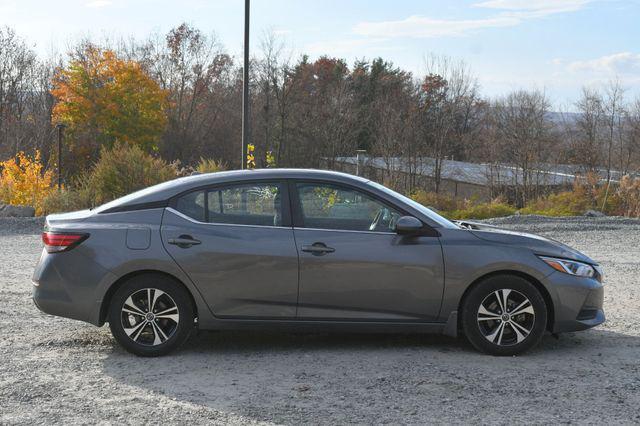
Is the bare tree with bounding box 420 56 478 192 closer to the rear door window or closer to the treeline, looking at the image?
the treeline

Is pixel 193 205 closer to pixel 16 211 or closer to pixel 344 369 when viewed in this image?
pixel 344 369

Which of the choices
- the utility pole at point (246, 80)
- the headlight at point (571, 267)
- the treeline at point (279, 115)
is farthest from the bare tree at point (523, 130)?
the headlight at point (571, 267)

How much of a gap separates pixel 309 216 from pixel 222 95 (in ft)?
185

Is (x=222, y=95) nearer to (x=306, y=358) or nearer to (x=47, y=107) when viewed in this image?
(x=47, y=107)

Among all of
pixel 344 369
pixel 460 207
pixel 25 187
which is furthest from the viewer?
pixel 460 207

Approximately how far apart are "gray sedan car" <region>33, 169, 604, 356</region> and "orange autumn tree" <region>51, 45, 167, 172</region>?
4773cm

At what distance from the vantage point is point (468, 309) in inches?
243

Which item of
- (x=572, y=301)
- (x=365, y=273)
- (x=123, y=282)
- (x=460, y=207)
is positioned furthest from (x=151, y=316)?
(x=460, y=207)

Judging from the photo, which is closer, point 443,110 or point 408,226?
point 408,226

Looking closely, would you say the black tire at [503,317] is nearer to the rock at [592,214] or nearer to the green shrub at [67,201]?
the green shrub at [67,201]

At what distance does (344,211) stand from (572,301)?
1.99m

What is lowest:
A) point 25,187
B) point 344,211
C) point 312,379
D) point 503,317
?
point 312,379

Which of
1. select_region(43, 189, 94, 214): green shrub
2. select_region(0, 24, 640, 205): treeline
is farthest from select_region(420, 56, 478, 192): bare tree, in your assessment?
select_region(43, 189, 94, 214): green shrub

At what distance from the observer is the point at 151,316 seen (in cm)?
614
